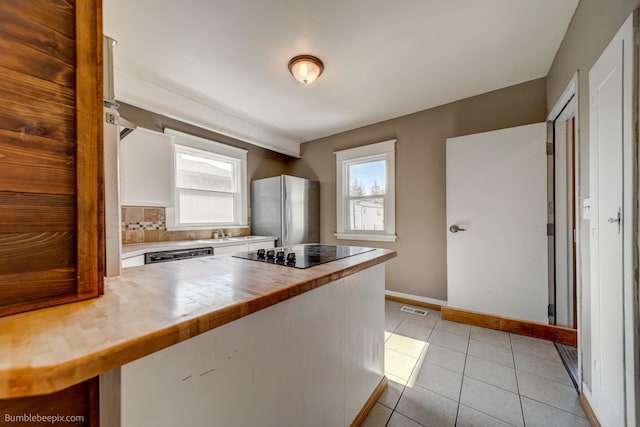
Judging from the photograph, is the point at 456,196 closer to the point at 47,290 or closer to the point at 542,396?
the point at 542,396

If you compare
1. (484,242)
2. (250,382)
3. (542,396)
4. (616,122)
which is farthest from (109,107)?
(484,242)

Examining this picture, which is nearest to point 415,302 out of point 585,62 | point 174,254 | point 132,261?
point 585,62

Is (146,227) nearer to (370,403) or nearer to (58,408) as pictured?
(58,408)

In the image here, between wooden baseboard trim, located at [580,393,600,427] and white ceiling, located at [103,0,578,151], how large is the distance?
2.50 metres

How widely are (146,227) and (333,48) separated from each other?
8.80 feet

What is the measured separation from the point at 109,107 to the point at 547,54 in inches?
122

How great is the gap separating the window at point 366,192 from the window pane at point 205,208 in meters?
1.72

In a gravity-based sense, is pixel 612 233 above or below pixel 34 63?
→ below

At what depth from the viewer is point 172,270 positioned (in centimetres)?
106

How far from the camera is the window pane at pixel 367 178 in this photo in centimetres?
350

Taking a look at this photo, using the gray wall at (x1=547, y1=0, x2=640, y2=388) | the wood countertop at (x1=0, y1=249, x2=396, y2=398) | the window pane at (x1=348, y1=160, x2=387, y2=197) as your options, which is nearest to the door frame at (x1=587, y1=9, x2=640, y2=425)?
the gray wall at (x1=547, y1=0, x2=640, y2=388)

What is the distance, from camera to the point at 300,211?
374 cm

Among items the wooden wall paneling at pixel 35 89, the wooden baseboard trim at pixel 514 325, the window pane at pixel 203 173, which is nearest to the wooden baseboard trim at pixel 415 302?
the wooden baseboard trim at pixel 514 325

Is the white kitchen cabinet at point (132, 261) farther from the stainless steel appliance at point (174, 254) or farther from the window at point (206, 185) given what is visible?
the window at point (206, 185)
